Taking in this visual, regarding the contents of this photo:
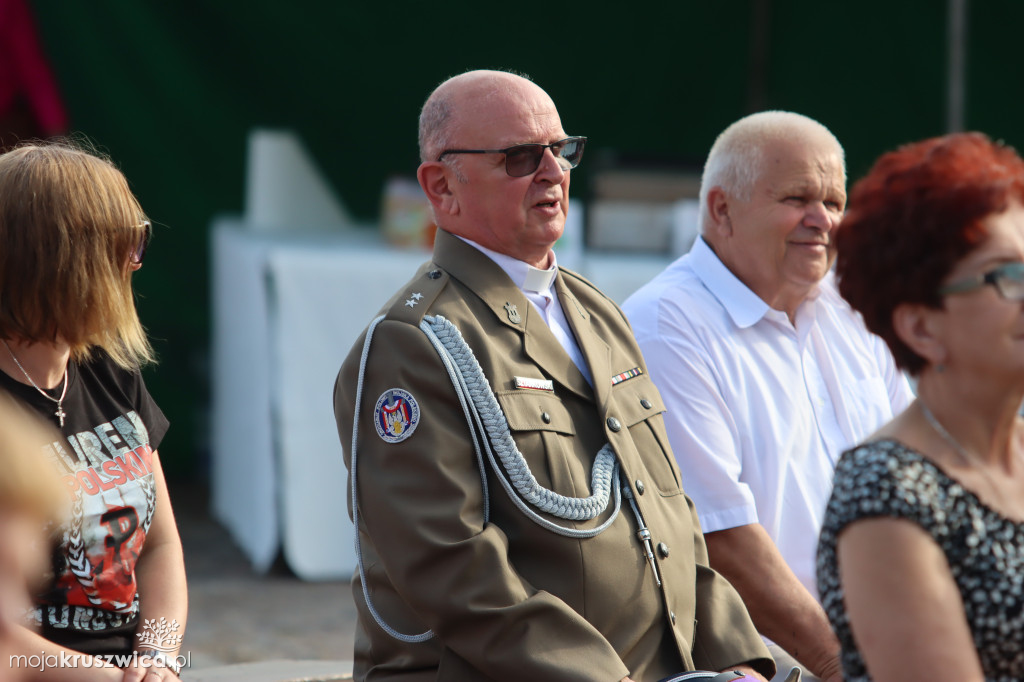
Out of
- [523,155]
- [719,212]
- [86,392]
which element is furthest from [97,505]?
[719,212]

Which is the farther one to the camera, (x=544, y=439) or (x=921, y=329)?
(x=544, y=439)

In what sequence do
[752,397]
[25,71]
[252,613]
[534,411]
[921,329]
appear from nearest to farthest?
[921,329] → [534,411] → [752,397] → [252,613] → [25,71]

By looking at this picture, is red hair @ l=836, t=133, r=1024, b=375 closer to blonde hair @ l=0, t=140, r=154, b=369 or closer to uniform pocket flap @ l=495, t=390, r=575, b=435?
uniform pocket flap @ l=495, t=390, r=575, b=435

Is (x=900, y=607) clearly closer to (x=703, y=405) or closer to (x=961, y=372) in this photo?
(x=961, y=372)

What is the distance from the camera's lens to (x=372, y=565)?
2.09 meters

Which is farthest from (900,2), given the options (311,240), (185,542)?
(185,542)

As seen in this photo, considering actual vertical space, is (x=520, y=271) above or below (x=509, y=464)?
above

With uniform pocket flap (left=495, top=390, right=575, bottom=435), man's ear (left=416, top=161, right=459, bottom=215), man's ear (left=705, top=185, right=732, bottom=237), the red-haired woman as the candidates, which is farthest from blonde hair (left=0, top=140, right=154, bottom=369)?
man's ear (left=705, top=185, right=732, bottom=237)

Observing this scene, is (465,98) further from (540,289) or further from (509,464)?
(509,464)

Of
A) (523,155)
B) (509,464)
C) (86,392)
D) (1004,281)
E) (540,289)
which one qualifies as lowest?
(509,464)

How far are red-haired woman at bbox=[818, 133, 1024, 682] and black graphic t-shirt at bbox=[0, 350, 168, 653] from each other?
1.18 metres

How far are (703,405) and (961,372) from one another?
3.11 ft

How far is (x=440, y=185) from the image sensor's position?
2.29 m

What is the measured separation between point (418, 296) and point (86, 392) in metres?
0.61
